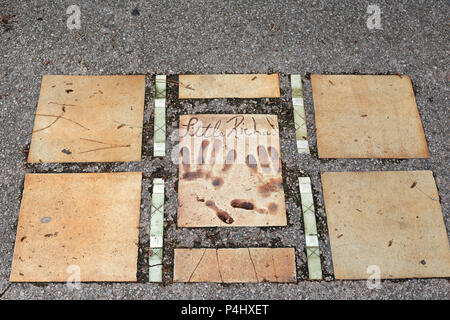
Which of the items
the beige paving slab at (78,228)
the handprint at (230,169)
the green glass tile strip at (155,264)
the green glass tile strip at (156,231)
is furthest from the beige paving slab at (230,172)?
the beige paving slab at (78,228)

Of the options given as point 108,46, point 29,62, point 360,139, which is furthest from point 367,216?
point 29,62

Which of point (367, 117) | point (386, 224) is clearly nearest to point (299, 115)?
point (367, 117)

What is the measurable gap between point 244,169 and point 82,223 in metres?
1.13

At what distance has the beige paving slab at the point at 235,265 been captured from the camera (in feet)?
7.69

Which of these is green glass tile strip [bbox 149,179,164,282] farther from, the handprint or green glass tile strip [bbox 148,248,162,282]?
the handprint

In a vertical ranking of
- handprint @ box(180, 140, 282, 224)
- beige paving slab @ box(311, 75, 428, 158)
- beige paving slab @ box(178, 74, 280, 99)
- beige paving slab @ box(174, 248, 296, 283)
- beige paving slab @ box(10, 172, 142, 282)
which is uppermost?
beige paving slab @ box(178, 74, 280, 99)

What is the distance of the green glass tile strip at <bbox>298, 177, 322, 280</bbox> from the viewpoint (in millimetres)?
2367

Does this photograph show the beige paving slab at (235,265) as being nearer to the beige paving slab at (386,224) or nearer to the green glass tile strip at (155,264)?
the green glass tile strip at (155,264)

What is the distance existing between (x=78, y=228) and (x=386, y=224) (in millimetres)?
2018

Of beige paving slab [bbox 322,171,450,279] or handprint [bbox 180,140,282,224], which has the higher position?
handprint [bbox 180,140,282,224]

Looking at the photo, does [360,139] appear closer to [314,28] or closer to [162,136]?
[314,28]

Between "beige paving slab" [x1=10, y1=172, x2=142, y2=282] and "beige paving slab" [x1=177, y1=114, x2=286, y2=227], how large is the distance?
0.37 m

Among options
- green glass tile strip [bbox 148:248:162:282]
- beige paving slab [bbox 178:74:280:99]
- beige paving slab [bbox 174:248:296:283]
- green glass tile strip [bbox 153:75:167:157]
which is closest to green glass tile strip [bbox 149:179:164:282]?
green glass tile strip [bbox 148:248:162:282]
